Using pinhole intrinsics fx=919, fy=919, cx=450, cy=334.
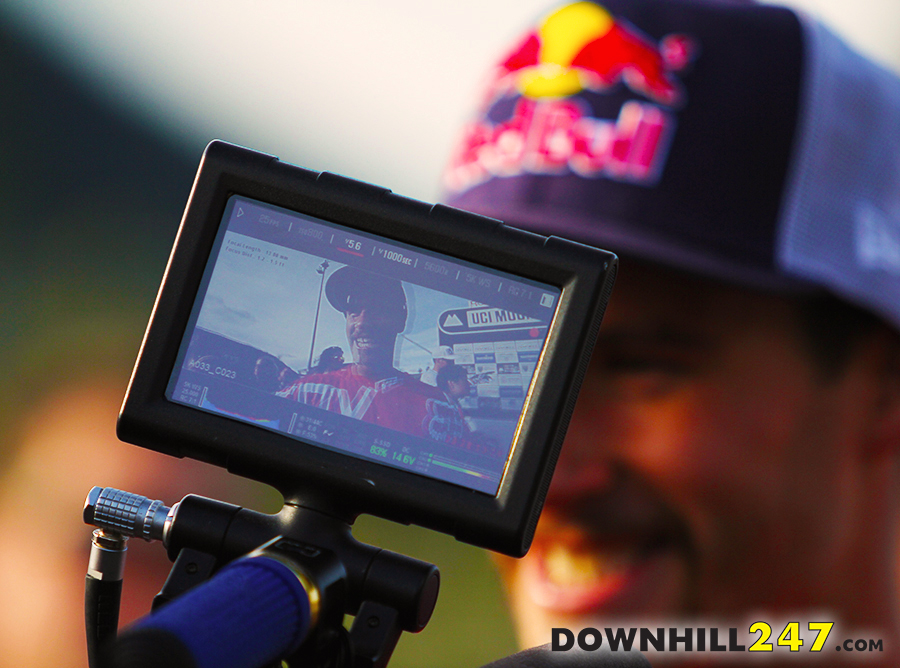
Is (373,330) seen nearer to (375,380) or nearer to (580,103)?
(375,380)

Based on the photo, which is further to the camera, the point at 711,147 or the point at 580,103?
the point at 580,103

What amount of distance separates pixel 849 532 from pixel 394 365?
4.46 feet

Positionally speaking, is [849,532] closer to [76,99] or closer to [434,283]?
[434,283]

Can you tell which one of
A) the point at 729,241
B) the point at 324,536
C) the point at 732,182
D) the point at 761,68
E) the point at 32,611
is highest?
the point at 761,68

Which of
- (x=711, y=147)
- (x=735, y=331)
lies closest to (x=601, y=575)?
(x=735, y=331)

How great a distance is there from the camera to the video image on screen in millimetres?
865

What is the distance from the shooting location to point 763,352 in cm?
185

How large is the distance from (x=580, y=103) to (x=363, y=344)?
1.24 m

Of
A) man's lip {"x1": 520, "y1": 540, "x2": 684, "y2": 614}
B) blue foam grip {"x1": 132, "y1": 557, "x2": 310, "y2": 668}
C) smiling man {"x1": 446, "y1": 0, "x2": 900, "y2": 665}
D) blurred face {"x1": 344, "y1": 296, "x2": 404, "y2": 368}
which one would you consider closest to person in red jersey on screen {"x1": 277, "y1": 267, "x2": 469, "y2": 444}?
blurred face {"x1": 344, "y1": 296, "x2": 404, "y2": 368}

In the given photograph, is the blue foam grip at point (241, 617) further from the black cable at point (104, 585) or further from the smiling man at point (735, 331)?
the smiling man at point (735, 331)

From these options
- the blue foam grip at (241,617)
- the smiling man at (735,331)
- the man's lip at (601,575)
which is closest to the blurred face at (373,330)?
the blue foam grip at (241,617)

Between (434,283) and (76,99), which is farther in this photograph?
(76,99)

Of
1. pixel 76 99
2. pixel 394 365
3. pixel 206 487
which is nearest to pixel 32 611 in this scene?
pixel 206 487

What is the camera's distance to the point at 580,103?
197cm
